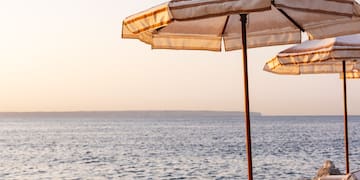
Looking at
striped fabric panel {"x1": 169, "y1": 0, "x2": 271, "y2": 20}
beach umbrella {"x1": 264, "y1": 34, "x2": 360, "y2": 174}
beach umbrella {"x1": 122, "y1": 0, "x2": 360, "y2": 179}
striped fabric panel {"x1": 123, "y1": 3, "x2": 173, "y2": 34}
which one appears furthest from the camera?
beach umbrella {"x1": 264, "y1": 34, "x2": 360, "y2": 174}

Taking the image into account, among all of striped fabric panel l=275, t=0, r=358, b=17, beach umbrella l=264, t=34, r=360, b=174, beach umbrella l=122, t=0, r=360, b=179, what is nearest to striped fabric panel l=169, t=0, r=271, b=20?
beach umbrella l=122, t=0, r=360, b=179

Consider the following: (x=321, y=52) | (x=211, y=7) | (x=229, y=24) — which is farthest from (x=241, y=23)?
Result: (x=321, y=52)

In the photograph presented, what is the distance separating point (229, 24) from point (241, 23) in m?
1.01

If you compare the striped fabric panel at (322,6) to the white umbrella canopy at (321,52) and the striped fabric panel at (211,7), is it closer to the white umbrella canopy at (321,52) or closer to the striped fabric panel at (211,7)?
the striped fabric panel at (211,7)

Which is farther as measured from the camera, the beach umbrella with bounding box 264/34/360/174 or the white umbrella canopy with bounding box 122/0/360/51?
the beach umbrella with bounding box 264/34/360/174

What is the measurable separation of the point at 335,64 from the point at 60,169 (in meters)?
21.7

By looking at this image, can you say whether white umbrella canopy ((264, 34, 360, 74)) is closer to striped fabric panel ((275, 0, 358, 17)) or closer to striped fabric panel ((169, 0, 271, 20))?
striped fabric panel ((275, 0, 358, 17))

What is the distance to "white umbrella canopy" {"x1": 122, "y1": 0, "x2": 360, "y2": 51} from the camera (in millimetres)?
4672

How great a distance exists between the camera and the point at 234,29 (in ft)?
22.8

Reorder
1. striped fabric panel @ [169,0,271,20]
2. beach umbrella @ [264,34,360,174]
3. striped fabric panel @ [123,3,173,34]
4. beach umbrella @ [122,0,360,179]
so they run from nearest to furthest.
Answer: striped fabric panel @ [169,0,271,20], beach umbrella @ [122,0,360,179], striped fabric panel @ [123,3,173,34], beach umbrella @ [264,34,360,174]

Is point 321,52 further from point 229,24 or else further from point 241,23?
point 241,23

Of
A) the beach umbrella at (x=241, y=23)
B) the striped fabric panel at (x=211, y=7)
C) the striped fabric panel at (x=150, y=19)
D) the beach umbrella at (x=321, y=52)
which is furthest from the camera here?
the beach umbrella at (x=321, y=52)

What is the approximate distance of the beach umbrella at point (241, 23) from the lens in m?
4.63

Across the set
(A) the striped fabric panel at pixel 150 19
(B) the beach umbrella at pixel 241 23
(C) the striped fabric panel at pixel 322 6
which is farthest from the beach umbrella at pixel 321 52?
(A) the striped fabric panel at pixel 150 19
